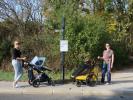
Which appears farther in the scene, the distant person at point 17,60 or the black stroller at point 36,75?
the black stroller at point 36,75

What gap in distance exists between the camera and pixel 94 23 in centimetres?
2234

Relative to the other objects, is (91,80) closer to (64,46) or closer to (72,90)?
(72,90)

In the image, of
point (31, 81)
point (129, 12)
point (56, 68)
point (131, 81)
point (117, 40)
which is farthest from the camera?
point (129, 12)

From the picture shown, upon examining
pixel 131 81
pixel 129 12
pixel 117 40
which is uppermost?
pixel 129 12

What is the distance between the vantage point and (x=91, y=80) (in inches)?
678

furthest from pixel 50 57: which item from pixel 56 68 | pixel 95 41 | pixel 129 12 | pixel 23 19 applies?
pixel 129 12

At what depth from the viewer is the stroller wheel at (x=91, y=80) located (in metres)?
17.0

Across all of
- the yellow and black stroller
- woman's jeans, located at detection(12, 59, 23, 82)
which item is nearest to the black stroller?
woman's jeans, located at detection(12, 59, 23, 82)

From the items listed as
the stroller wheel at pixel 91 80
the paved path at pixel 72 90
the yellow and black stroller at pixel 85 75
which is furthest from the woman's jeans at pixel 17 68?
the stroller wheel at pixel 91 80

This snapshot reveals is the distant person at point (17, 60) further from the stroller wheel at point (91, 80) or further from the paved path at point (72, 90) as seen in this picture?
the stroller wheel at point (91, 80)

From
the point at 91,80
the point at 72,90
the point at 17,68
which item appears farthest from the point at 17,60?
the point at 91,80

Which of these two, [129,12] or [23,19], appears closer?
[23,19]

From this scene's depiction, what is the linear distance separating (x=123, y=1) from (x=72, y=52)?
882 cm

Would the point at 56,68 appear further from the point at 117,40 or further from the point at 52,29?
the point at 117,40
